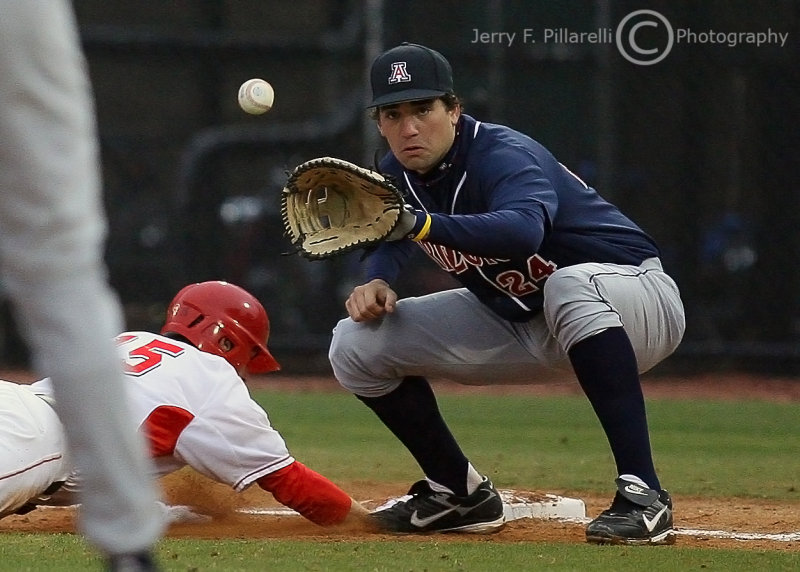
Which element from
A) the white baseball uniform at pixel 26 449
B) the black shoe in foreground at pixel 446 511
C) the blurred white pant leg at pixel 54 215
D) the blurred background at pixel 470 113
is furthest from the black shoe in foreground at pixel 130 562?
the blurred background at pixel 470 113

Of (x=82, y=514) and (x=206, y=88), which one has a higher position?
(x=206, y=88)

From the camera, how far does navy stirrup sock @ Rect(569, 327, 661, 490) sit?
3.24m

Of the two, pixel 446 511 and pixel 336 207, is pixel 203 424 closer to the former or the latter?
pixel 336 207

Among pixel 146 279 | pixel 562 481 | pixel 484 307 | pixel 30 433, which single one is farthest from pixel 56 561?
pixel 146 279

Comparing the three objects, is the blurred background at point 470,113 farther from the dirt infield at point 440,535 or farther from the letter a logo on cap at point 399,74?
the letter a logo on cap at point 399,74

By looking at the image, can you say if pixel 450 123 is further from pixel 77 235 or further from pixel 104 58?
pixel 104 58

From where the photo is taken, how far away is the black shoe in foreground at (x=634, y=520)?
3.16 m

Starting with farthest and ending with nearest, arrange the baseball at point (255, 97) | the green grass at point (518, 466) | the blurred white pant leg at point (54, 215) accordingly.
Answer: the baseball at point (255, 97) < the green grass at point (518, 466) < the blurred white pant leg at point (54, 215)

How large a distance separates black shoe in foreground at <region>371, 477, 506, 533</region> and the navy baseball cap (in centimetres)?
107

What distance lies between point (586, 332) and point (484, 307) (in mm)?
596

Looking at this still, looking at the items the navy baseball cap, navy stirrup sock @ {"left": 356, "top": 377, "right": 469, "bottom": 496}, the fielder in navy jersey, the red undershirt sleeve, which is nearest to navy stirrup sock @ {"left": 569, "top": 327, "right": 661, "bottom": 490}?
the fielder in navy jersey

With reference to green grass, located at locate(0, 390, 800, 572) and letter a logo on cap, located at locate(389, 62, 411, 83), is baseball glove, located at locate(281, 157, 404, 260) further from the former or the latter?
Answer: green grass, located at locate(0, 390, 800, 572)

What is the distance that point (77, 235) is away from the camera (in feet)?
5.31

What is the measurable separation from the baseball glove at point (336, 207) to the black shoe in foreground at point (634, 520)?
0.87m
